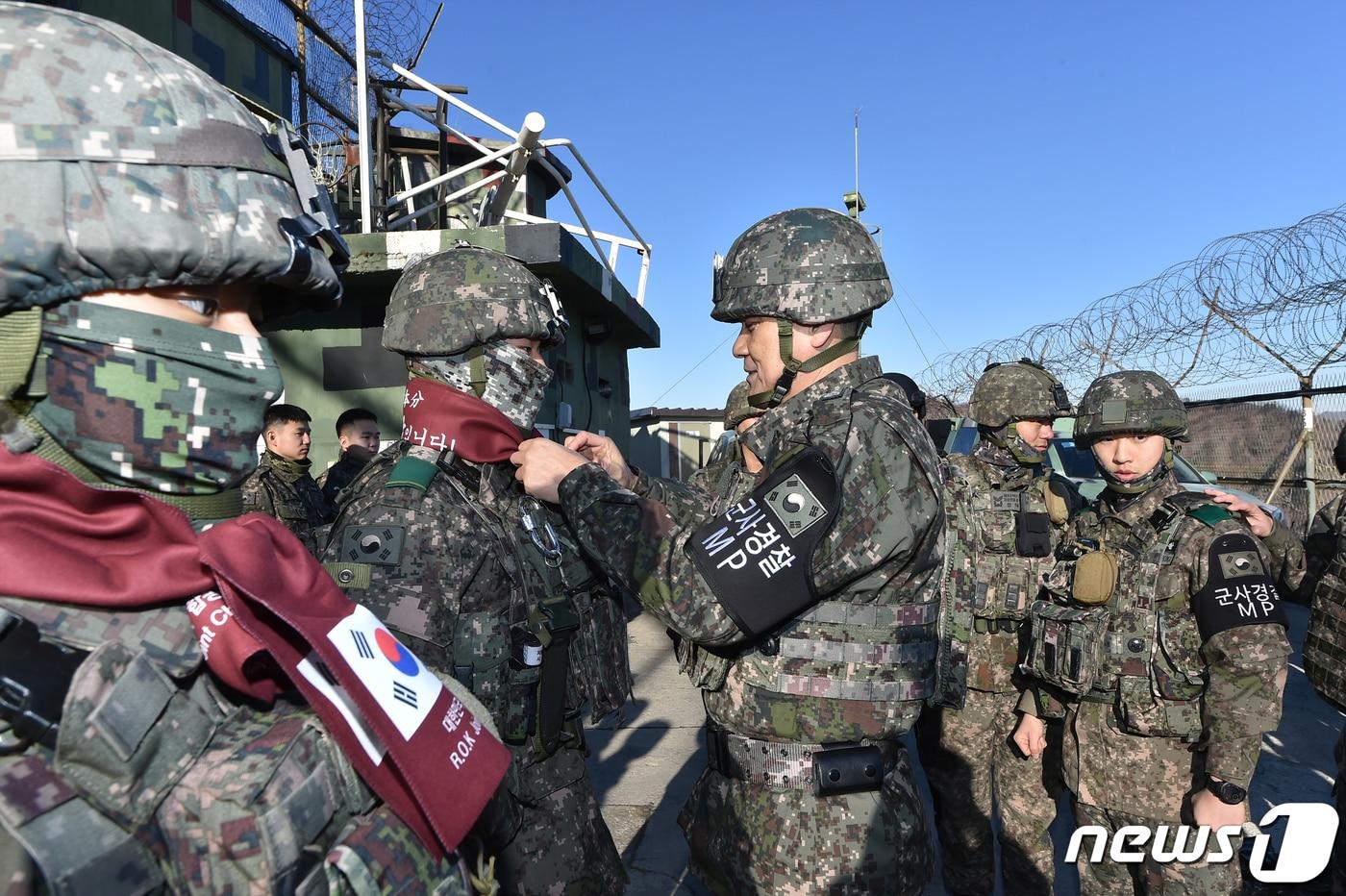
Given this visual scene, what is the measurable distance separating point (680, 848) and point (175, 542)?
12.6 feet

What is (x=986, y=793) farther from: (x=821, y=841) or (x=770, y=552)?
(x=770, y=552)

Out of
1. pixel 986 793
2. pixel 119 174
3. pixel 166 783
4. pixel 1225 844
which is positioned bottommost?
pixel 986 793

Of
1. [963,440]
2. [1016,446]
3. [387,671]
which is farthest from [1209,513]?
[963,440]

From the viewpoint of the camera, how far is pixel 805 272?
2.35 metres

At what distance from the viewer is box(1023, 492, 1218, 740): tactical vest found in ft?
10.3

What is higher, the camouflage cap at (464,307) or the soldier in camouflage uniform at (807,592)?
the camouflage cap at (464,307)

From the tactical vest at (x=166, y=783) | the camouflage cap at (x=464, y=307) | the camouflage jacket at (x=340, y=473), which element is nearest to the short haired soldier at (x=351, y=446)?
the camouflage jacket at (x=340, y=473)

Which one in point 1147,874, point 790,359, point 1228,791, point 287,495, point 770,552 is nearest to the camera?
point 770,552

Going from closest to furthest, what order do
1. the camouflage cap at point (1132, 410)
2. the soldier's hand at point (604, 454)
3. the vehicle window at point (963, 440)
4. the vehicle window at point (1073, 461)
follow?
the soldier's hand at point (604, 454)
the camouflage cap at point (1132, 410)
the vehicle window at point (1073, 461)
the vehicle window at point (963, 440)

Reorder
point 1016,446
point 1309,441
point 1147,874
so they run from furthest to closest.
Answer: point 1309,441, point 1016,446, point 1147,874

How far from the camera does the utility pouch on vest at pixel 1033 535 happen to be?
4.45 metres

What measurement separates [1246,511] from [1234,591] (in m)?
0.76

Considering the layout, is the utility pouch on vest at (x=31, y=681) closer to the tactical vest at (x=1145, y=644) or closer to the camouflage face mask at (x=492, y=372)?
the camouflage face mask at (x=492, y=372)

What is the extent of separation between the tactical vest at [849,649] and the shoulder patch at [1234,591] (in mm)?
1586
